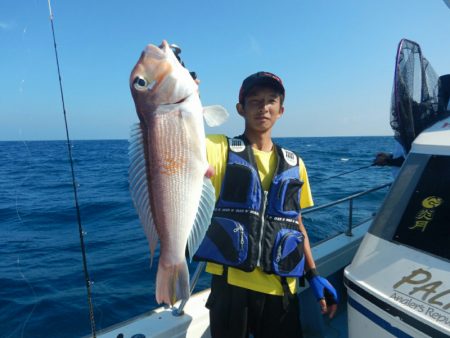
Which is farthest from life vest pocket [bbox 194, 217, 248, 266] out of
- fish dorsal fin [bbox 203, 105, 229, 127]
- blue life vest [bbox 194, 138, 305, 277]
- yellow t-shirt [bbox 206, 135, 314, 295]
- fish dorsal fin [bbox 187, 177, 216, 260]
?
fish dorsal fin [bbox 203, 105, 229, 127]

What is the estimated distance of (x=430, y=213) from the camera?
1.88m

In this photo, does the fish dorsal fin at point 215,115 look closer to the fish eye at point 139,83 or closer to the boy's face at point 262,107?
the fish eye at point 139,83

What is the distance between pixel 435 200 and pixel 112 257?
5.75m

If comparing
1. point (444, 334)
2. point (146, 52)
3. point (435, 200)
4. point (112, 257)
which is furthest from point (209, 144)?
point (112, 257)

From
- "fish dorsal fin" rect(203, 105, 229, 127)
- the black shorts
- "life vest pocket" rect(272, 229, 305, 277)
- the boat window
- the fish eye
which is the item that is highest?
the fish eye

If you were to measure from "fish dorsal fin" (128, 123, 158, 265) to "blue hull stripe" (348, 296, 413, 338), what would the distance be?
1241 millimetres

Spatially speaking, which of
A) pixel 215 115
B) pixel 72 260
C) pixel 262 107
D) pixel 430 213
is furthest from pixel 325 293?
pixel 72 260

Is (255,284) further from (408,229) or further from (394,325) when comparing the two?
(408,229)

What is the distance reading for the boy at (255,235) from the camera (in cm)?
205

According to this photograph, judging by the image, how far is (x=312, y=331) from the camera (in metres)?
3.12

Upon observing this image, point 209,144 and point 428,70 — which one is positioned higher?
point 428,70

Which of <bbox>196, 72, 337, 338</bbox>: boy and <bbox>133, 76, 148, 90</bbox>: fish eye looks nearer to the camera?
<bbox>133, 76, 148, 90</bbox>: fish eye

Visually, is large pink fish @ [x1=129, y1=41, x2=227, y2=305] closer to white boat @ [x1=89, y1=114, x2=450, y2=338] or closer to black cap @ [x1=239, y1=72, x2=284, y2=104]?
black cap @ [x1=239, y1=72, x2=284, y2=104]

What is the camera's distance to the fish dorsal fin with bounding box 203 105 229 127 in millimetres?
1567
